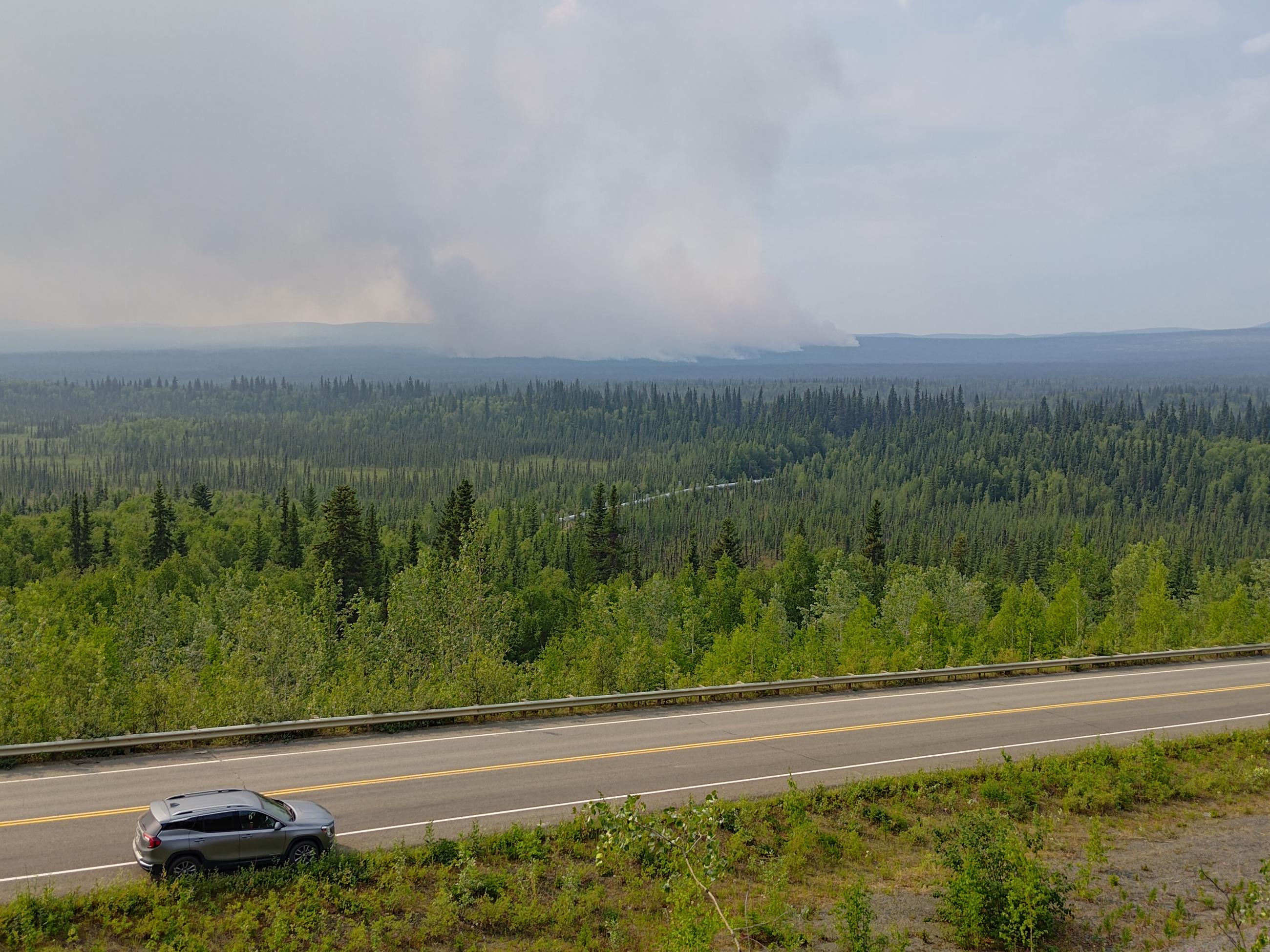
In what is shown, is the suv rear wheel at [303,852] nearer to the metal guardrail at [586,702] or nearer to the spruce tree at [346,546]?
the metal guardrail at [586,702]

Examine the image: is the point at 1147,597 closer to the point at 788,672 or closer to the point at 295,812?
the point at 788,672

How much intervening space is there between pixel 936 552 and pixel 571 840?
147578mm

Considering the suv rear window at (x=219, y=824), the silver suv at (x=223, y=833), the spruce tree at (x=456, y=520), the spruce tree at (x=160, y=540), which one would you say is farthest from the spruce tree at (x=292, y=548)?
the suv rear window at (x=219, y=824)

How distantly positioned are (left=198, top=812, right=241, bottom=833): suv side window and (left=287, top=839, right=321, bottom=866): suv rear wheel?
4.13 ft

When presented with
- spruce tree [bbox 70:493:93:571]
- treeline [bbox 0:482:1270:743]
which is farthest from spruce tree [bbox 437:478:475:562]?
spruce tree [bbox 70:493:93:571]

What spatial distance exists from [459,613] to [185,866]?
40586 mm

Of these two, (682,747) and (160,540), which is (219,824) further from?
(160,540)

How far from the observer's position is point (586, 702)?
31797mm

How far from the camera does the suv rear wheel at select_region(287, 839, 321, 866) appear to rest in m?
19.5

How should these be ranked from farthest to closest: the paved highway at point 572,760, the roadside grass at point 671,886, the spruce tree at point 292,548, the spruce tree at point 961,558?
the spruce tree at point 961,558 < the spruce tree at point 292,548 < the paved highway at point 572,760 < the roadside grass at point 671,886

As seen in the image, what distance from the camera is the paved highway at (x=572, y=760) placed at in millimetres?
21312

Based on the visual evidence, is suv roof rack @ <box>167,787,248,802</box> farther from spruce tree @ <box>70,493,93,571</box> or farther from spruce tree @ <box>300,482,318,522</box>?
spruce tree @ <box>300,482,318,522</box>

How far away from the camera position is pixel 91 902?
57.2 feet

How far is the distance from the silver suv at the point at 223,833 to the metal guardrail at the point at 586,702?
21.8ft
